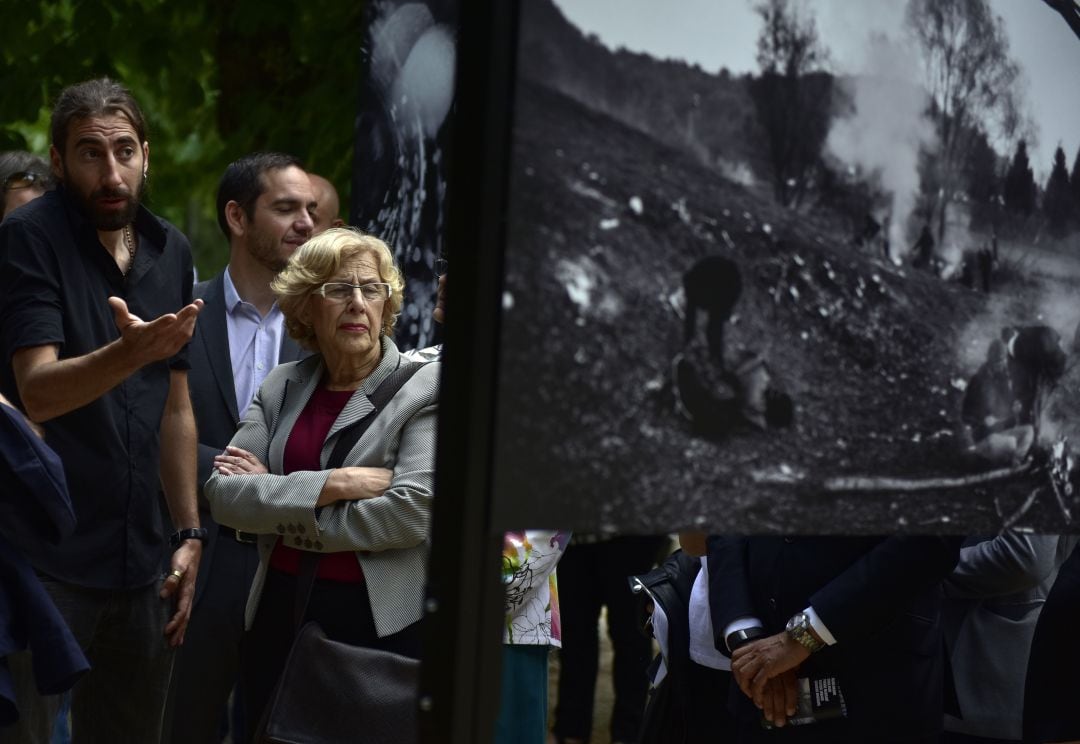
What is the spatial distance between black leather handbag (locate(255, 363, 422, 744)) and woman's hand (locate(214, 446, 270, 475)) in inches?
21.2

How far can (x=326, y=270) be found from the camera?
385 cm

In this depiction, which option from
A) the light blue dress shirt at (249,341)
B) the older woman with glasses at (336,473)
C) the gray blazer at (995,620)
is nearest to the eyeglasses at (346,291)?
the older woman with glasses at (336,473)

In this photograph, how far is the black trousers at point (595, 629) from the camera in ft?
23.1

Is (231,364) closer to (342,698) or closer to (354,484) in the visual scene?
(354,484)

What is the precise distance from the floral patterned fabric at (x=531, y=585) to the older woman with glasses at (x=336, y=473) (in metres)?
0.56

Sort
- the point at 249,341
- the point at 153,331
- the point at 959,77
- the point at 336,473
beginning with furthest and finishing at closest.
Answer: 1. the point at 249,341
2. the point at 336,473
3. the point at 153,331
4. the point at 959,77

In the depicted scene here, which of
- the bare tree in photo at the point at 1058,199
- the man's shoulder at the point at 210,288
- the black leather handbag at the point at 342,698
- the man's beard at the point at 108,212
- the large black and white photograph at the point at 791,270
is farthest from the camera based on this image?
the man's shoulder at the point at 210,288

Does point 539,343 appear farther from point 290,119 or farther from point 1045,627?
point 290,119

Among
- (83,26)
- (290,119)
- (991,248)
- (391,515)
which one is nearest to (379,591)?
(391,515)

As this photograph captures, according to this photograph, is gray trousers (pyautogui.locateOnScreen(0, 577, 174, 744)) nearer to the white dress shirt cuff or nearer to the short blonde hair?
the short blonde hair

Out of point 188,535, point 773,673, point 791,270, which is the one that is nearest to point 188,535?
point 188,535

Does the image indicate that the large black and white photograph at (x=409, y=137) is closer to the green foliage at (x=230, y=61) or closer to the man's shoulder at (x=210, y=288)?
the man's shoulder at (x=210, y=288)

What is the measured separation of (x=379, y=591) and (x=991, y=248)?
1880mm

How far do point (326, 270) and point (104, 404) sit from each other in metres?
0.70
